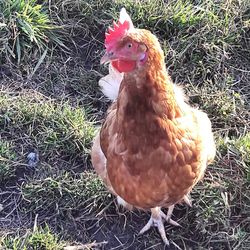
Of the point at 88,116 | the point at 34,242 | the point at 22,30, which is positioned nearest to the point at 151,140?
the point at 34,242

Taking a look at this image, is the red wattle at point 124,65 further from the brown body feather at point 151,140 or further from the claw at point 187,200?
the claw at point 187,200

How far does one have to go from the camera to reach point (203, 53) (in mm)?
3803

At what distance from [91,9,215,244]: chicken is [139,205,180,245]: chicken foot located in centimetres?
27

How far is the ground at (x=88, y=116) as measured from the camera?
3.20 meters

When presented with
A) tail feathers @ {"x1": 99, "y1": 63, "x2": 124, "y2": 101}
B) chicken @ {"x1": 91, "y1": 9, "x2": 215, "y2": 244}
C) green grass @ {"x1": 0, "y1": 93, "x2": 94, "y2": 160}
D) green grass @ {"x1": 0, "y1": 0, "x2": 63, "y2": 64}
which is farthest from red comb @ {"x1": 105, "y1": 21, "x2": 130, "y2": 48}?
green grass @ {"x1": 0, "y1": 0, "x2": 63, "y2": 64}

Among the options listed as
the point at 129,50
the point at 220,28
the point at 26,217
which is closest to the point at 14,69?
the point at 26,217

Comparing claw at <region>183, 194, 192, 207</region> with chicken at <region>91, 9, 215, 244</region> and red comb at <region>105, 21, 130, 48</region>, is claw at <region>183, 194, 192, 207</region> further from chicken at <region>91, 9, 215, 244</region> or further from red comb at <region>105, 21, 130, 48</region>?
red comb at <region>105, 21, 130, 48</region>

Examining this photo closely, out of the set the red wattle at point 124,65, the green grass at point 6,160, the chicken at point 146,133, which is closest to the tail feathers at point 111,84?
the chicken at point 146,133

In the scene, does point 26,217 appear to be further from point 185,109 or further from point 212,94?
point 212,94

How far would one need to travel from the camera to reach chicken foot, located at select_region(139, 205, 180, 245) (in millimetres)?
3170

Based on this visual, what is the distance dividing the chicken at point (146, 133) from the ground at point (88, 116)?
1.00 ft

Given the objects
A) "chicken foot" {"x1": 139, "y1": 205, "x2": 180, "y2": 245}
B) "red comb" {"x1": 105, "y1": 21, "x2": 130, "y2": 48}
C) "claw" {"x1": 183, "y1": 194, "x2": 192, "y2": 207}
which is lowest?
"chicken foot" {"x1": 139, "y1": 205, "x2": 180, "y2": 245}

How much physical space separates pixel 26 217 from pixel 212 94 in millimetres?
1260

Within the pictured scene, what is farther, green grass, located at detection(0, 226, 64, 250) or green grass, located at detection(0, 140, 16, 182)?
green grass, located at detection(0, 140, 16, 182)
